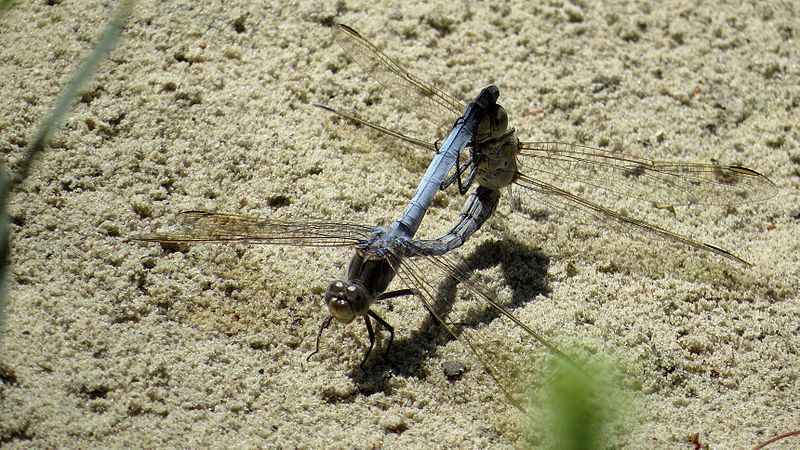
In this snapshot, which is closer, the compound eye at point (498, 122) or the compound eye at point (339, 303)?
the compound eye at point (339, 303)

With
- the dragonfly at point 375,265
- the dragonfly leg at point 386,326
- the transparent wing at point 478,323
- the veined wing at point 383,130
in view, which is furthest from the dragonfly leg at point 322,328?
the veined wing at point 383,130

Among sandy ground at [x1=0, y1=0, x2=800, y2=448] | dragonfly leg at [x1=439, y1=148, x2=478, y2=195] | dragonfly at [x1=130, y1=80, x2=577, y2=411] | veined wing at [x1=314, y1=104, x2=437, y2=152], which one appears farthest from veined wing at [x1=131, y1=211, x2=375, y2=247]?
veined wing at [x1=314, y1=104, x2=437, y2=152]

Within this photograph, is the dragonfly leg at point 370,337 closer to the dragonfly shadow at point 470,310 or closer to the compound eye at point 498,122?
the dragonfly shadow at point 470,310

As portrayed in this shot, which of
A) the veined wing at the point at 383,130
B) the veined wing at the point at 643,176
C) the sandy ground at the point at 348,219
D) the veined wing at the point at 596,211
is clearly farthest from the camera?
the veined wing at the point at 383,130

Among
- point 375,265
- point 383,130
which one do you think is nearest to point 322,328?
point 375,265

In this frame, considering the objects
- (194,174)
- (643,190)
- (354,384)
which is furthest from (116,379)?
(643,190)

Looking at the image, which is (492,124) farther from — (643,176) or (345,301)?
(345,301)
